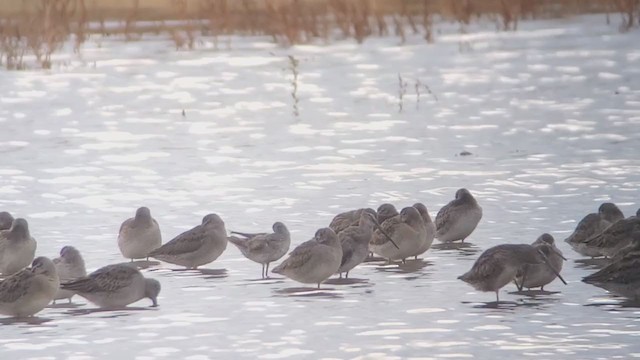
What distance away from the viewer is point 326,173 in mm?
15547

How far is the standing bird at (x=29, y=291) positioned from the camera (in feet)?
29.7

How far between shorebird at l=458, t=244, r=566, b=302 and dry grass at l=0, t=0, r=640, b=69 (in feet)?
62.4

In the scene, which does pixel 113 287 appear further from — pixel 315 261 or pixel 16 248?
pixel 16 248

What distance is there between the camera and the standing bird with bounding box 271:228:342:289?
9914mm

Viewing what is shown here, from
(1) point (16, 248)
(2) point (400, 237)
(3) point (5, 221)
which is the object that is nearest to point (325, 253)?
(2) point (400, 237)

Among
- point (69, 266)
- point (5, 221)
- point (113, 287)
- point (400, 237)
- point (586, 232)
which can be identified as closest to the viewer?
point (113, 287)

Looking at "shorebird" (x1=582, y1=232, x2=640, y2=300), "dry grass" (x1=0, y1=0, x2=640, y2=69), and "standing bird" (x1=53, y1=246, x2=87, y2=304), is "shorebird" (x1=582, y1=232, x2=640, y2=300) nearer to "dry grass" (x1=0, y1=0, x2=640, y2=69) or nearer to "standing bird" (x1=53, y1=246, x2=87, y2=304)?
"standing bird" (x1=53, y1=246, x2=87, y2=304)

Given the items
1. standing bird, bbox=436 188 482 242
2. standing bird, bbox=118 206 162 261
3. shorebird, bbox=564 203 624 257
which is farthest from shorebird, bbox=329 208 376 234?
shorebird, bbox=564 203 624 257

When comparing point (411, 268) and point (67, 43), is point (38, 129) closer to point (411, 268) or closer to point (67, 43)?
point (411, 268)

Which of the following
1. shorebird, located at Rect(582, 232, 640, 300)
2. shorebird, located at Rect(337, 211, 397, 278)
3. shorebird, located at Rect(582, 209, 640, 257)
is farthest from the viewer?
shorebird, located at Rect(582, 209, 640, 257)

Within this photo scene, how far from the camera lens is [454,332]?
8469 millimetres

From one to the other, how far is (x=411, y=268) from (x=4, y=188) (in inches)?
219

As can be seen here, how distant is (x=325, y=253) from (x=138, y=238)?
1.80 meters

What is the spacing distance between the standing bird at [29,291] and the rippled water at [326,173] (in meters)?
0.09
